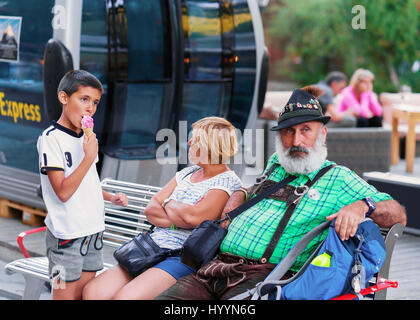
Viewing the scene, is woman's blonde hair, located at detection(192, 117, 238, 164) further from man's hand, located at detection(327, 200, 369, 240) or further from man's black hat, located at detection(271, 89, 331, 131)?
man's hand, located at detection(327, 200, 369, 240)

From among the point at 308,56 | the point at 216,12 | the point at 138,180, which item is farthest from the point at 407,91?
the point at 308,56

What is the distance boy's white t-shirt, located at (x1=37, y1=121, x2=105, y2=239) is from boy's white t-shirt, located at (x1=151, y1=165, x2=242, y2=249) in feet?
1.25

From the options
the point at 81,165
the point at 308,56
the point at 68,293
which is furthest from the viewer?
the point at 308,56

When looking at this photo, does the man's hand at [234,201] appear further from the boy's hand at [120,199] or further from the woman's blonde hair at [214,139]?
A: the boy's hand at [120,199]

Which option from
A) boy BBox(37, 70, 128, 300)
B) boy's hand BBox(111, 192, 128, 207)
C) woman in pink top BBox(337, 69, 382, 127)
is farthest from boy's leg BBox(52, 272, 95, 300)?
woman in pink top BBox(337, 69, 382, 127)

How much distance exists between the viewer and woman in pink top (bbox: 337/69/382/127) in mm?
10656

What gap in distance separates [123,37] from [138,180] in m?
1.22

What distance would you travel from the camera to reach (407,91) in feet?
36.9

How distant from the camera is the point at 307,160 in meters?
3.05

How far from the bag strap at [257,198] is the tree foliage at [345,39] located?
20578 millimetres

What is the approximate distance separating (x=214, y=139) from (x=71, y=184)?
69cm

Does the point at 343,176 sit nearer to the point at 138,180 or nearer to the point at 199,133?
the point at 199,133

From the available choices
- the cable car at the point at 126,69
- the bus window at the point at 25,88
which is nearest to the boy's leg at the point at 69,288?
the cable car at the point at 126,69

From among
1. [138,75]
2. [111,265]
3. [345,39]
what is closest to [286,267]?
[111,265]
